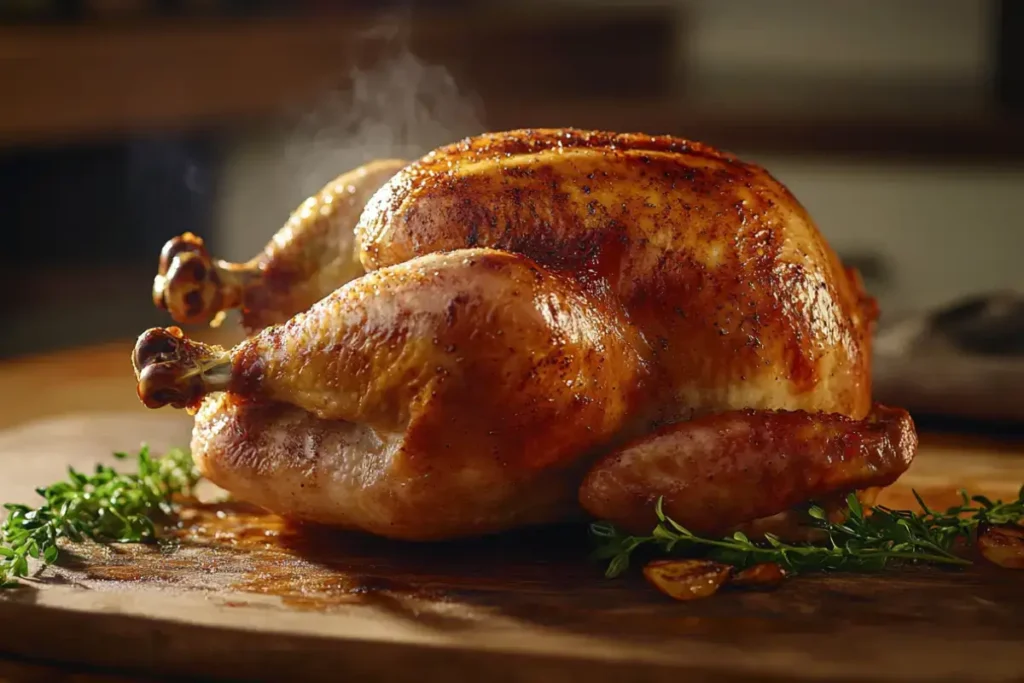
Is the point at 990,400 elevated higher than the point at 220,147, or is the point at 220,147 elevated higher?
the point at 220,147

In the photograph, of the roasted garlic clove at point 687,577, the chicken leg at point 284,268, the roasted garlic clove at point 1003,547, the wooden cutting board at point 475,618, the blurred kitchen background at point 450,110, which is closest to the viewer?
the wooden cutting board at point 475,618

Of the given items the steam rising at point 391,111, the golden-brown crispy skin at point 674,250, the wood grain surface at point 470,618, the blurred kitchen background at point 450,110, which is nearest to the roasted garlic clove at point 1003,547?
the wood grain surface at point 470,618

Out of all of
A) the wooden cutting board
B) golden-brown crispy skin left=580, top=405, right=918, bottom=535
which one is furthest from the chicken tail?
golden-brown crispy skin left=580, top=405, right=918, bottom=535

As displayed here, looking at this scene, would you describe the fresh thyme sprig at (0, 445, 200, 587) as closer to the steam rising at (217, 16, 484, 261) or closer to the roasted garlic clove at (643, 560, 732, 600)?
the roasted garlic clove at (643, 560, 732, 600)

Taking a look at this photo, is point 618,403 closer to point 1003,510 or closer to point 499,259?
point 499,259

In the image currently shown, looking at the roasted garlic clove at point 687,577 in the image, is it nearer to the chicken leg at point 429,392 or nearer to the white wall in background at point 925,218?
the chicken leg at point 429,392

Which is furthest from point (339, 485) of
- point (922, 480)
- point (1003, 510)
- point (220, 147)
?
point (220, 147)

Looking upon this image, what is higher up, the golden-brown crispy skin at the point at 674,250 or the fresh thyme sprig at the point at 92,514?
the golden-brown crispy skin at the point at 674,250
